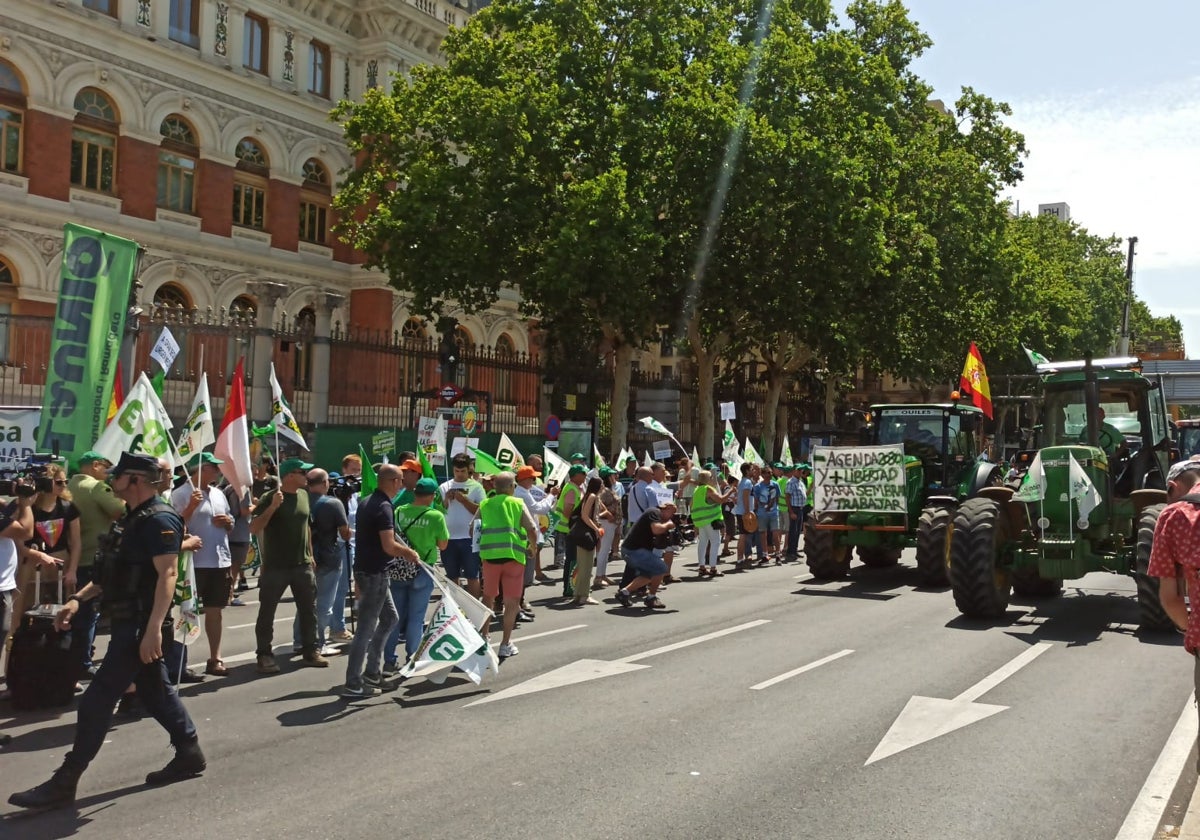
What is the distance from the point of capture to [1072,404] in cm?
1555

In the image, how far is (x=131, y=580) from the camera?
6.35 metres

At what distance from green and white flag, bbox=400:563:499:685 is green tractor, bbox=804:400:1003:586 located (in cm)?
842

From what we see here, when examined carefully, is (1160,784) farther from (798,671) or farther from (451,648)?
(451,648)

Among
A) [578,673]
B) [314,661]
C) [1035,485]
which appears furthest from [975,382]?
[314,661]

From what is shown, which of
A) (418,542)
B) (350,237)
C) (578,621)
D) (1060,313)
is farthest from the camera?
(1060,313)

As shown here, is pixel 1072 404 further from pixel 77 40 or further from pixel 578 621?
pixel 77 40

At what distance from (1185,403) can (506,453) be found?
67.3ft

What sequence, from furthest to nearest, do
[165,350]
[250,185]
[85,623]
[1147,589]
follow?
[250,185] → [165,350] → [1147,589] → [85,623]

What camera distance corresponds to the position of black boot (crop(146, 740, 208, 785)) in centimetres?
646

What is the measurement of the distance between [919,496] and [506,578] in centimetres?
873

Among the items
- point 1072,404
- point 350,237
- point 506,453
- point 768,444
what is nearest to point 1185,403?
point 768,444

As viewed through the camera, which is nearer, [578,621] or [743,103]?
[578,621]

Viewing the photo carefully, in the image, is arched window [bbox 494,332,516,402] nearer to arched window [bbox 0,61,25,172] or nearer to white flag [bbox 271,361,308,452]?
arched window [bbox 0,61,25,172]

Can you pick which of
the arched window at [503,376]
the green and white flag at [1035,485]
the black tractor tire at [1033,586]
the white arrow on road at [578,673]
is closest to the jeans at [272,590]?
the white arrow on road at [578,673]
